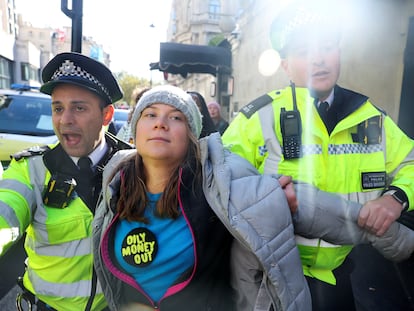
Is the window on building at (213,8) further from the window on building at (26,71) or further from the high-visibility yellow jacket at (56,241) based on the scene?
the high-visibility yellow jacket at (56,241)

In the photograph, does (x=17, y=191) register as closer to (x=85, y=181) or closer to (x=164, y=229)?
(x=85, y=181)

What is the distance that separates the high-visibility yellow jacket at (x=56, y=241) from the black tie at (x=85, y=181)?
3 cm

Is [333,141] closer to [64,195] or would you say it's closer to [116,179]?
[116,179]

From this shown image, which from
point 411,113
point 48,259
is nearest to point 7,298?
point 48,259

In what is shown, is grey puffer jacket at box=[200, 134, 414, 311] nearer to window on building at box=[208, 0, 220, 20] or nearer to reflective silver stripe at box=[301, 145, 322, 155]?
reflective silver stripe at box=[301, 145, 322, 155]

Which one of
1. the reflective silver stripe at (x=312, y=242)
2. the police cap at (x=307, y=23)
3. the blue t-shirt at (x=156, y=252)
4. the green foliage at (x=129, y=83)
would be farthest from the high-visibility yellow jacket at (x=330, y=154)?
the green foliage at (x=129, y=83)

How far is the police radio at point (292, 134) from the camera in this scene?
58.5 inches

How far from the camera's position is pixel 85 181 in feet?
5.14

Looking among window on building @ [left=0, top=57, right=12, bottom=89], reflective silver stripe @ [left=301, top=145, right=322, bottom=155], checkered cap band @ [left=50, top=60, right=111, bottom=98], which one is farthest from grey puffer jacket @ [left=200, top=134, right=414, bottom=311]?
window on building @ [left=0, top=57, right=12, bottom=89]

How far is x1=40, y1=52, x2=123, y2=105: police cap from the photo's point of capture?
1556mm

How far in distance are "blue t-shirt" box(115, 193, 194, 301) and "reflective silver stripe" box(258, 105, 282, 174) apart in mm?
454

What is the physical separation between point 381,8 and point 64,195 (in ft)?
15.3

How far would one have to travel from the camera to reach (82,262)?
150 cm

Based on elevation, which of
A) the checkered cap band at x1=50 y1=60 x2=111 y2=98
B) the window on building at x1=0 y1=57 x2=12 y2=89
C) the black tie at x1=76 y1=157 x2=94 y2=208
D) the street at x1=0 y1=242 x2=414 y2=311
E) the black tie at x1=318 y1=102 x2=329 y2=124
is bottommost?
the street at x1=0 y1=242 x2=414 y2=311
